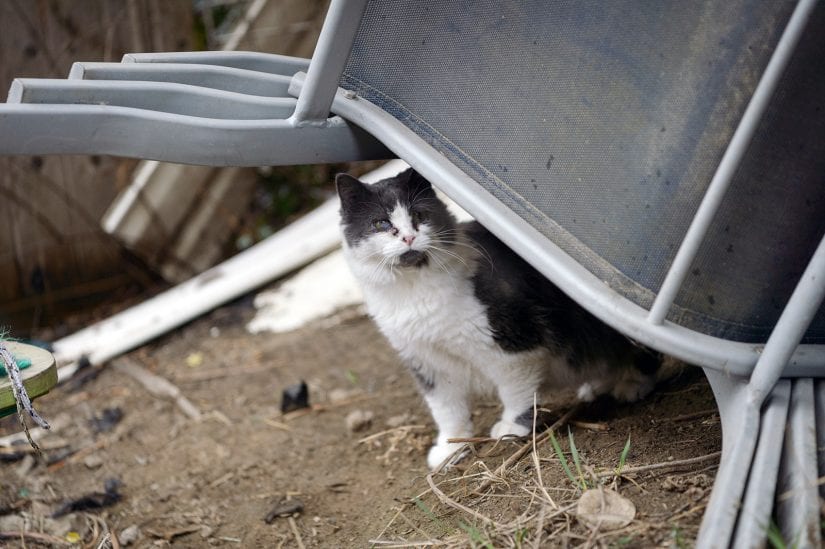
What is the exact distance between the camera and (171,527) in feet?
8.38

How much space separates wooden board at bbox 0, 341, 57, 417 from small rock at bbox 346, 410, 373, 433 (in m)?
1.24

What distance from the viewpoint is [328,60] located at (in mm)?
2068

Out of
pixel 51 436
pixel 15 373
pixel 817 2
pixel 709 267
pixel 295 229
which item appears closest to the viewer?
pixel 817 2

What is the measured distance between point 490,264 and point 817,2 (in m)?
1.26

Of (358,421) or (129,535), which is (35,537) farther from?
(358,421)

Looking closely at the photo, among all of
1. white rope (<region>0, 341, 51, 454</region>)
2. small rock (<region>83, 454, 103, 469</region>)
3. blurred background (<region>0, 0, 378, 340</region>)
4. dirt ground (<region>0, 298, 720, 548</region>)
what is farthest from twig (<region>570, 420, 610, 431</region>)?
blurred background (<region>0, 0, 378, 340</region>)

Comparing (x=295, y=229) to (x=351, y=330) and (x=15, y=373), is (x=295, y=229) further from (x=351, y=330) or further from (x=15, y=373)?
(x=15, y=373)

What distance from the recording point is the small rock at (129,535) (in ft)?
8.11

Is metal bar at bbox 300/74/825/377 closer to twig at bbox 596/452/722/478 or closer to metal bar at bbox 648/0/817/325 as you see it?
metal bar at bbox 648/0/817/325

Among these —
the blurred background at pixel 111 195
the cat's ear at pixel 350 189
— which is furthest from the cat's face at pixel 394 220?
the blurred background at pixel 111 195

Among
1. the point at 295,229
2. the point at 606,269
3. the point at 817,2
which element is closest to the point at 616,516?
the point at 606,269

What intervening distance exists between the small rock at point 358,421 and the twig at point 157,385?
0.73m

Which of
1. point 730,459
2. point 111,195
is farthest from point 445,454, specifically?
→ point 111,195

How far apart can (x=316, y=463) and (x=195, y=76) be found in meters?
1.46
